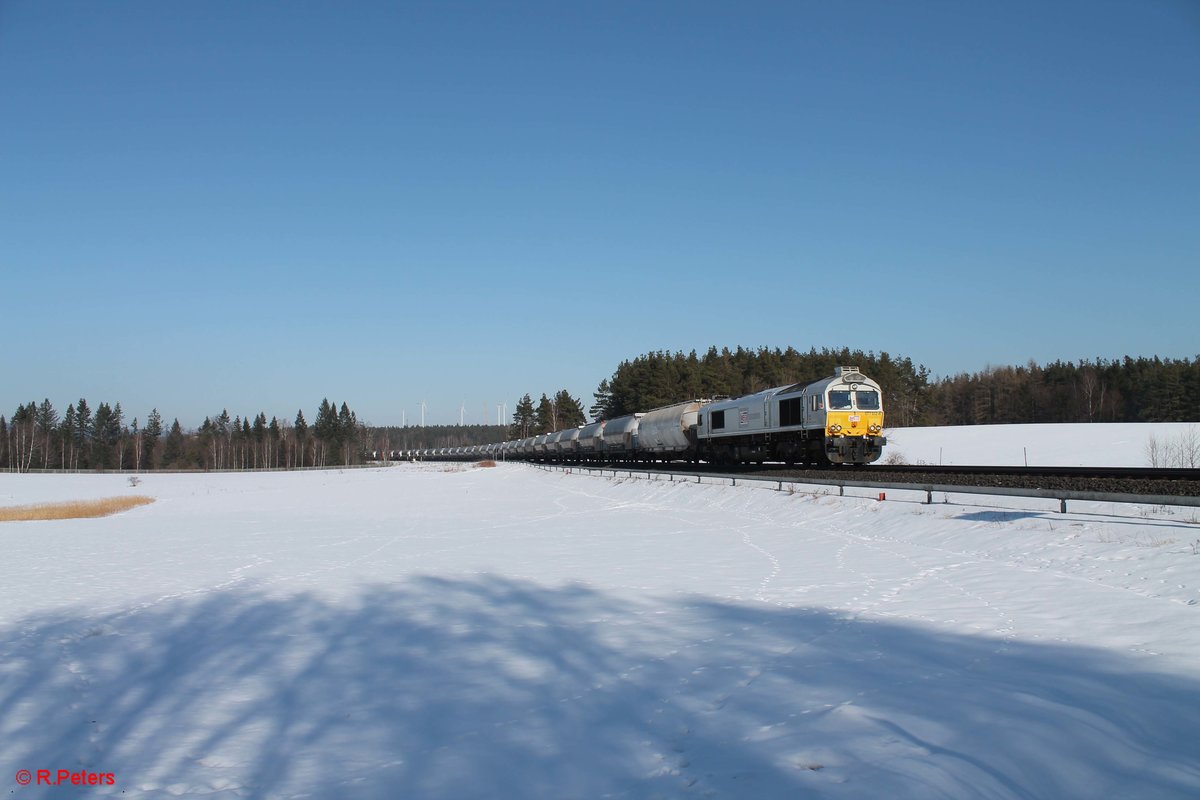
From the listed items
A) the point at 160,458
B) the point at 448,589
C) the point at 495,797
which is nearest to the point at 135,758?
the point at 495,797

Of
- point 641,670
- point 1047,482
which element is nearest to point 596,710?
point 641,670

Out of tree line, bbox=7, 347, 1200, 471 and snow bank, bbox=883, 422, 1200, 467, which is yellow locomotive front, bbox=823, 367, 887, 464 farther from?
tree line, bbox=7, 347, 1200, 471

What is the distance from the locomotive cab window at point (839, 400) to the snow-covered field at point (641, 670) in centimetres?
1320

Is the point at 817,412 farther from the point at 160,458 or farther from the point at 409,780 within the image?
the point at 160,458

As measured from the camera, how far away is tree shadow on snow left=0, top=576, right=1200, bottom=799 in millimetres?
5262

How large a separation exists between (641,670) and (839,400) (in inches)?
932

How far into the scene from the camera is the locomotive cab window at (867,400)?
29969 mm

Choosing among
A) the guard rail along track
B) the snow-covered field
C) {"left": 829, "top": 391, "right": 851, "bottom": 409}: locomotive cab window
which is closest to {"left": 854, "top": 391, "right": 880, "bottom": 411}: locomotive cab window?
{"left": 829, "top": 391, "right": 851, "bottom": 409}: locomotive cab window

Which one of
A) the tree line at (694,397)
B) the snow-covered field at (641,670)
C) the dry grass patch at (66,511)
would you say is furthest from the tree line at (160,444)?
the snow-covered field at (641,670)

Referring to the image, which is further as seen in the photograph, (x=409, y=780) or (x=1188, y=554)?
(x=1188, y=554)

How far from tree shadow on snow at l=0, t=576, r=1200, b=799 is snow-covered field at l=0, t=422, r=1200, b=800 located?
3cm

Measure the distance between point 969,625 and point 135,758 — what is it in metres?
8.54

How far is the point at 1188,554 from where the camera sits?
1080 cm

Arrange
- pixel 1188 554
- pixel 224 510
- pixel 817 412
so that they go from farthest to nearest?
pixel 224 510 → pixel 817 412 → pixel 1188 554
